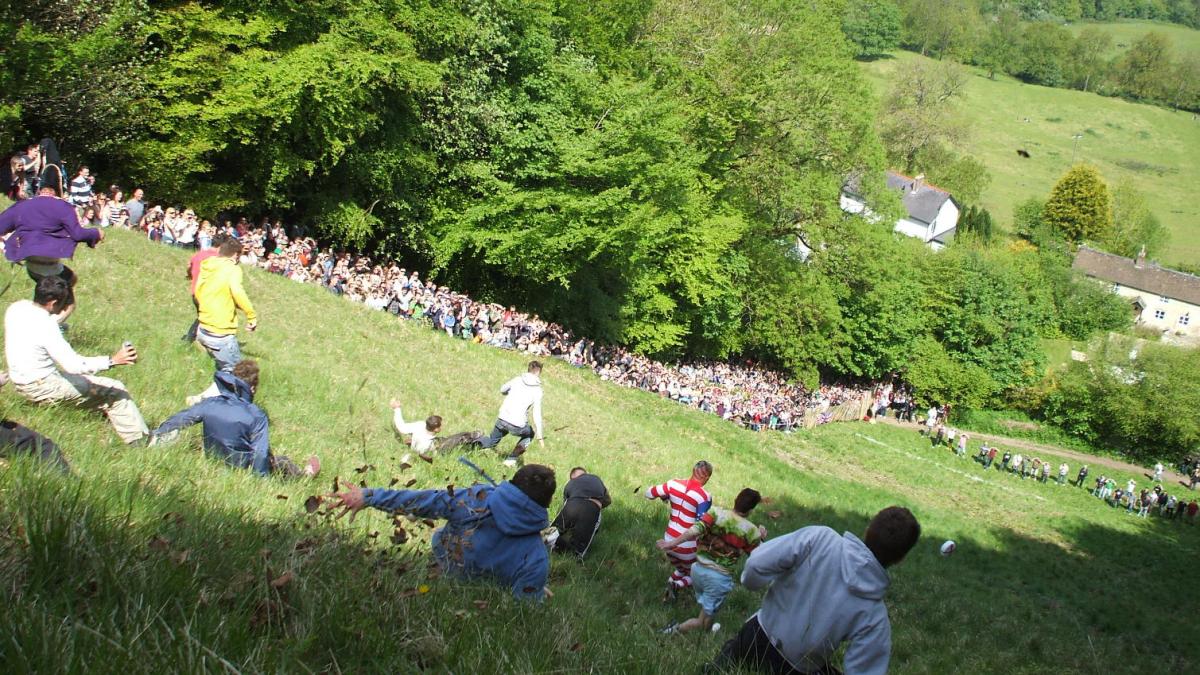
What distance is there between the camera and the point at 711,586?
812cm

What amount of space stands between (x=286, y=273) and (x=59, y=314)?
58.5 ft

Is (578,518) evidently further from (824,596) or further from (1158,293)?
(1158,293)

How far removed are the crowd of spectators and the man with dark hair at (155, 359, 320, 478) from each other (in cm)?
1441

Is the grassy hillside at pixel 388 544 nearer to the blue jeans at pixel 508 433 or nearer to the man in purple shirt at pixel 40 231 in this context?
the blue jeans at pixel 508 433

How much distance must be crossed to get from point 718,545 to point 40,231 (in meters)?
8.04

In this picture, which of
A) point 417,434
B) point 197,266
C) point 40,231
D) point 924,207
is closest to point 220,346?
point 197,266

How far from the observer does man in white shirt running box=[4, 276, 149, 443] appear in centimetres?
669

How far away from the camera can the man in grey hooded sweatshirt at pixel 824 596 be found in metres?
4.28

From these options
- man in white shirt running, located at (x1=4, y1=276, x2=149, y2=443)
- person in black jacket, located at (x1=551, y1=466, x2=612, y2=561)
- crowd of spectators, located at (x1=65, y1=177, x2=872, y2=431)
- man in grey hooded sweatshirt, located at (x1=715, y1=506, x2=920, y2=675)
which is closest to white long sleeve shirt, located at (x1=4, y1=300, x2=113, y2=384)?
man in white shirt running, located at (x1=4, y1=276, x2=149, y2=443)

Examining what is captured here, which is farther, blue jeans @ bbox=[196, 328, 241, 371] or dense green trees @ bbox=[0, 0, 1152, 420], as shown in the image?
dense green trees @ bbox=[0, 0, 1152, 420]

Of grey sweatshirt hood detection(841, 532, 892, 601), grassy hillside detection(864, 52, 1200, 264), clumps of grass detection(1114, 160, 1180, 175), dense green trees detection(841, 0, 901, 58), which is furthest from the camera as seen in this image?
dense green trees detection(841, 0, 901, 58)

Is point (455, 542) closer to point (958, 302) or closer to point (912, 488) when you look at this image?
point (912, 488)

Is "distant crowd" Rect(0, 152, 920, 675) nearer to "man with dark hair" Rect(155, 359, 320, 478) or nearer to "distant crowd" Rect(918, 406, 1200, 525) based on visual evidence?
"man with dark hair" Rect(155, 359, 320, 478)

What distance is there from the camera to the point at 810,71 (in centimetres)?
3991
